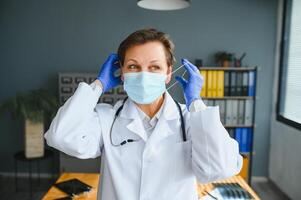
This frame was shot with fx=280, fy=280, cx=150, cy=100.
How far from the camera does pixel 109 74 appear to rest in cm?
118

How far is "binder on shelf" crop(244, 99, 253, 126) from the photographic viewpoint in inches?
139

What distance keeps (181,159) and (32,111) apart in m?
2.52

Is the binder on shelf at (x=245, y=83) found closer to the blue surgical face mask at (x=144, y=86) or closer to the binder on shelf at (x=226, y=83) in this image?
the binder on shelf at (x=226, y=83)

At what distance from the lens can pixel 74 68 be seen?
3811 mm

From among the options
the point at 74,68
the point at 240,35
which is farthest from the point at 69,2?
the point at 240,35

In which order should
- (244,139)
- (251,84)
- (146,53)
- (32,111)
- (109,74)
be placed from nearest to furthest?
(146,53), (109,74), (32,111), (251,84), (244,139)

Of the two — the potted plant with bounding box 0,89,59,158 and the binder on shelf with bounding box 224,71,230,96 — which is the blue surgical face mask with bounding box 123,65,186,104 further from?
the binder on shelf with bounding box 224,71,230,96

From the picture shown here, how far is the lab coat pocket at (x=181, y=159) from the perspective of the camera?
1061 mm

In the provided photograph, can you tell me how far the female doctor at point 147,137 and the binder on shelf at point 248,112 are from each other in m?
2.60

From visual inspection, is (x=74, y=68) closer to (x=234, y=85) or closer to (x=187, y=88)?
(x=234, y=85)

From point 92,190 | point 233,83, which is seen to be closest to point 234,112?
point 233,83

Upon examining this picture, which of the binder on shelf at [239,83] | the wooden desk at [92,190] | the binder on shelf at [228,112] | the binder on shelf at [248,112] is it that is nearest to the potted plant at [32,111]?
the wooden desk at [92,190]

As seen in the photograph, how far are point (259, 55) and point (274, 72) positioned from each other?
0.31m

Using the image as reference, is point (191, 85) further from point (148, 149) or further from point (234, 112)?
point (234, 112)
